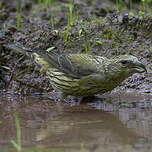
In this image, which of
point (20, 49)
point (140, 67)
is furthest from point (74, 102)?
point (20, 49)

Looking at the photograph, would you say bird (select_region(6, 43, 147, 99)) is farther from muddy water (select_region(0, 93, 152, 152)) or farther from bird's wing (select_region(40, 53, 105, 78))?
muddy water (select_region(0, 93, 152, 152))

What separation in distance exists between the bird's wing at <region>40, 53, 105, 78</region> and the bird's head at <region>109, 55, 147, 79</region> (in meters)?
0.23

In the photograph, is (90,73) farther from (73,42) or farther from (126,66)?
(73,42)

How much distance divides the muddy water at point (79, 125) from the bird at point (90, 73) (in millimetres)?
221

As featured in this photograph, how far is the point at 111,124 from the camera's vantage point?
444cm

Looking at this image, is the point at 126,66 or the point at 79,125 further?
the point at 126,66

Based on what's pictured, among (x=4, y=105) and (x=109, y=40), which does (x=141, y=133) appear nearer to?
(x=4, y=105)

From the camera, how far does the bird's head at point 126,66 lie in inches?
217

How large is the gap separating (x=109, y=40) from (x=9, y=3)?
3950 mm

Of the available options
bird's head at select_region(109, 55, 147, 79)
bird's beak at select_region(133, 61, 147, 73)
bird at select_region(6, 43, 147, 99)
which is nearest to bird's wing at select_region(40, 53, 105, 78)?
bird at select_region(6, 43, 147, 99)

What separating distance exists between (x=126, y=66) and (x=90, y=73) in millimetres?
479

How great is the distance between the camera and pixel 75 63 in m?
6.00

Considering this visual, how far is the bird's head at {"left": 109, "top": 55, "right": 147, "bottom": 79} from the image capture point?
5.51 metres

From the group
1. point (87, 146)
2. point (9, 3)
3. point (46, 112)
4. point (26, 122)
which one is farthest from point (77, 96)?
point (9, 3)
